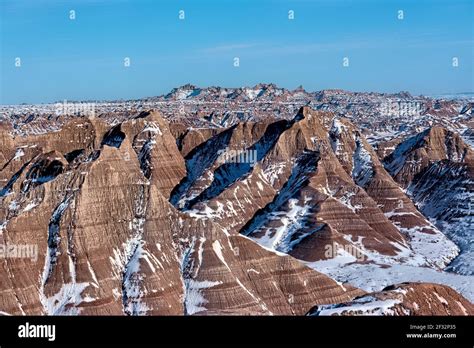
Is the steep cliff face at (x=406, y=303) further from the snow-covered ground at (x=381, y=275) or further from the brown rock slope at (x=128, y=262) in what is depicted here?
the snow-covered ground at (x=381, y=275)

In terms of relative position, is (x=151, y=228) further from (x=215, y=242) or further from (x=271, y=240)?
(x=271, y=240)

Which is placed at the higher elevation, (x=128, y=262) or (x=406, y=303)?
(x=406, y=303)

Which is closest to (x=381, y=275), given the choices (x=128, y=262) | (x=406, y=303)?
(x=128, y=262)

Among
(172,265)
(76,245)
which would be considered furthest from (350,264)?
(76,245)

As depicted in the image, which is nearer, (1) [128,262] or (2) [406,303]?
(2) [406,303]

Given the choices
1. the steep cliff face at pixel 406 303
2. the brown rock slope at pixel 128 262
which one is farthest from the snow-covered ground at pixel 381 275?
the steep cliff face at pixel 406 303

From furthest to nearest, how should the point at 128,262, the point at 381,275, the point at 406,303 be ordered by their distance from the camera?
the point at 381,275, the point at 128,262, the point at 406,303

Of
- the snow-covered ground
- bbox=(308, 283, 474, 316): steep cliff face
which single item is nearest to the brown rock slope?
bbox=(308, 283, 474, 316): steep cliff face

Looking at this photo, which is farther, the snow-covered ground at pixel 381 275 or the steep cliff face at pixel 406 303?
the snow-covered ground at pixel 381 275

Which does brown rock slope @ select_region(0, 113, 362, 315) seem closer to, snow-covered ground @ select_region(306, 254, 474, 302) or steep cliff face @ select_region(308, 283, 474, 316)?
steep cliff face @ select_region(308, 283, 474, 316)

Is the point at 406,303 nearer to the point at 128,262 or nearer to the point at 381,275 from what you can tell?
the point at 128,262
